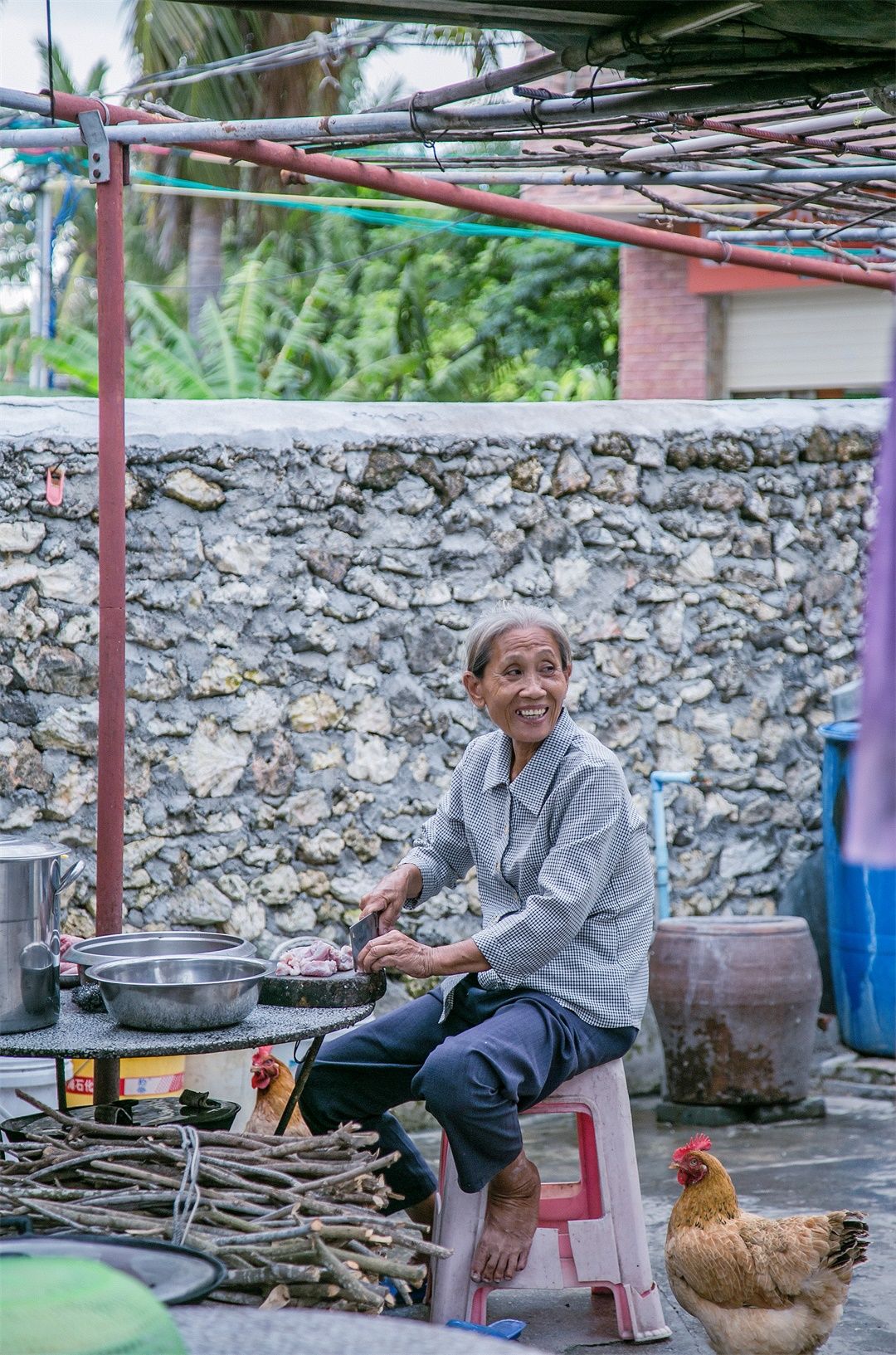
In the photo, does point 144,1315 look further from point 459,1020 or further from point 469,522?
point 469,522

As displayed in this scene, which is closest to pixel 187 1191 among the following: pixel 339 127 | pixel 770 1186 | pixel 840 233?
pixel 339 127

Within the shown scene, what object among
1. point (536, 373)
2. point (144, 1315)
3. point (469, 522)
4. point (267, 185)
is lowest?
point (144, 1315)

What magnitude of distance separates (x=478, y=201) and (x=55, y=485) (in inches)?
64.7

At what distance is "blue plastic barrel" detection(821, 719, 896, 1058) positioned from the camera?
5.66m

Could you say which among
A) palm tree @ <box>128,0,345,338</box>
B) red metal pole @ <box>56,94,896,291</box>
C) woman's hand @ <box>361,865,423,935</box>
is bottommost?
woman's hand @ <box>361,865,423,935</box>

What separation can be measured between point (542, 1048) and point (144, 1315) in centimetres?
183

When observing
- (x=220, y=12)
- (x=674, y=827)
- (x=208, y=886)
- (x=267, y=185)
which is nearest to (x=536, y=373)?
(x=267, y=185)

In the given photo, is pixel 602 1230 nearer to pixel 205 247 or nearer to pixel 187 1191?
pixel 187 1191

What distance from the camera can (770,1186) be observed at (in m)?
4.73

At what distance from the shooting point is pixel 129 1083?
4.14 meters

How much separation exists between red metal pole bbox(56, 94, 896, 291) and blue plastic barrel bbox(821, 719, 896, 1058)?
1.86 meters

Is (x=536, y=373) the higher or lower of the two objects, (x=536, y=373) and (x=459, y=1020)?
the higher

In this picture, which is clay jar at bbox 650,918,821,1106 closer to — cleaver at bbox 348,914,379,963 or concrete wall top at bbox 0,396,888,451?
concrete wall top at bbox 0,396,888,451

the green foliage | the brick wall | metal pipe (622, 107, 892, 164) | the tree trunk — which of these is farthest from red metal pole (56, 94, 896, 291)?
the tree trunk
